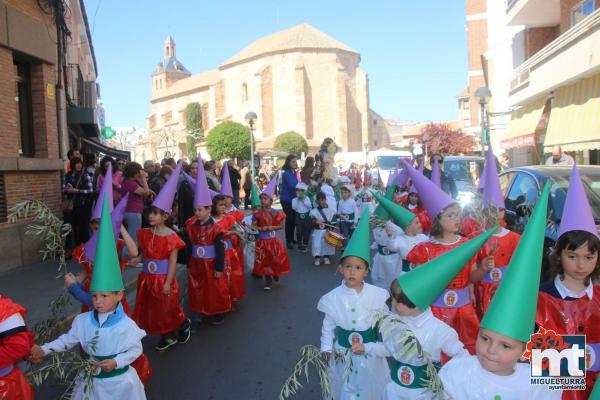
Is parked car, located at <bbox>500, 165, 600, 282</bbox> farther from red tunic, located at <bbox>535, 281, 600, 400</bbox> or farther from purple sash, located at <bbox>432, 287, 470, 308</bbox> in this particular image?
red tunic, located at <bbox>535, 281, 600, 400</bbox>

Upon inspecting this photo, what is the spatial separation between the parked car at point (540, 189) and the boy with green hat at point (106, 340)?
3772 millimetres

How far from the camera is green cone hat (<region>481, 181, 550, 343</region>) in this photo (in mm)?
2209

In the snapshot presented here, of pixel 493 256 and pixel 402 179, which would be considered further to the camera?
pixel 402 179

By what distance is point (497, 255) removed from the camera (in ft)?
14.4

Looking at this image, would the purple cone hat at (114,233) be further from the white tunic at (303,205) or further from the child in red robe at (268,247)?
the white tunic at (303,205)

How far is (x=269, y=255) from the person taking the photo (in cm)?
812

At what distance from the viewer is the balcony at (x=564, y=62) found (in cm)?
1309

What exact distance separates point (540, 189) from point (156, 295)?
4.50 metres

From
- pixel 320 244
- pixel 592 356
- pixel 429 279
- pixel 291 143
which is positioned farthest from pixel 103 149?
pixel 291 143

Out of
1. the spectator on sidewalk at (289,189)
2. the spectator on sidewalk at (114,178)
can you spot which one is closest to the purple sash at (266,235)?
the spectator on sidewalk at (114,178)

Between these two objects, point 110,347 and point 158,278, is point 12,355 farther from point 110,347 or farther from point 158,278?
point 158,278

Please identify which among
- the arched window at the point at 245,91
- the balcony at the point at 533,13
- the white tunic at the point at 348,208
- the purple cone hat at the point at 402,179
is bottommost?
the white tunic at the point at 348,208

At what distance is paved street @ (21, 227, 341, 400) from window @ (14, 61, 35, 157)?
13.3 feet

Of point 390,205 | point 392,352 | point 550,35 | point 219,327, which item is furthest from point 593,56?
point 392,352
